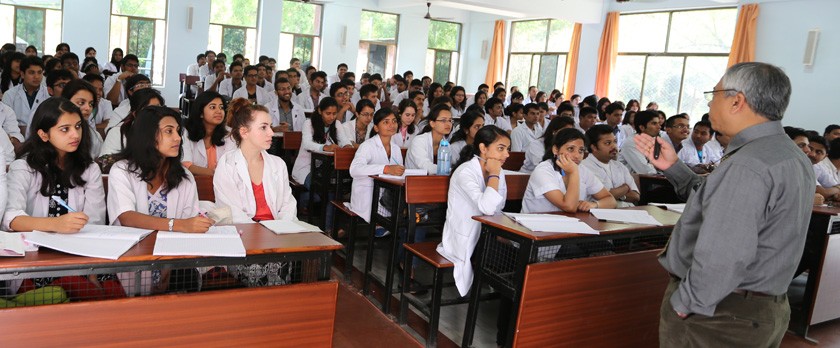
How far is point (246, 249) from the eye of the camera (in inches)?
76.5

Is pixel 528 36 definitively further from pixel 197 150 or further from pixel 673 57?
pixel 197 150

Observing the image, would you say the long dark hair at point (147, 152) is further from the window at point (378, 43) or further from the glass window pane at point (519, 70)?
the glass window pane at point (519, 70)

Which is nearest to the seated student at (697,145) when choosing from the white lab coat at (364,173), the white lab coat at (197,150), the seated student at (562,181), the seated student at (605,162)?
the seated student at (605,162)

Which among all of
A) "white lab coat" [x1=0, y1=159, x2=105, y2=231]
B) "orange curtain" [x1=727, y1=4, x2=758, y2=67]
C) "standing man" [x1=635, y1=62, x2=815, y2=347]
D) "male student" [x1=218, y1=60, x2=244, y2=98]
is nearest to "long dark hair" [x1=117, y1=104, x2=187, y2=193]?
"white lab coat" [x1=0, y1=159, x2=105, y2=231]

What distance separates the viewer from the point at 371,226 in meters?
3.79

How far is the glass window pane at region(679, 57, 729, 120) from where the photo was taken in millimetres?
10727

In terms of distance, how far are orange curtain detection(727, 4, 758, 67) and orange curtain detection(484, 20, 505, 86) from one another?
6.33 metres

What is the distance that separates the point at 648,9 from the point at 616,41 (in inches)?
36.8

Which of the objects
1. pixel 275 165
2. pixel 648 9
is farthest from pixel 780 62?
pixel 275 165

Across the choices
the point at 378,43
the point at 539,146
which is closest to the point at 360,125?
the point at 539,146

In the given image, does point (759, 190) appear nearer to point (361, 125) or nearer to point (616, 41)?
point (361, 125)

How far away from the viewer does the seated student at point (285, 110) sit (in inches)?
253

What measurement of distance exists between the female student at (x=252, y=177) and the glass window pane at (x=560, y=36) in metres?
11.8

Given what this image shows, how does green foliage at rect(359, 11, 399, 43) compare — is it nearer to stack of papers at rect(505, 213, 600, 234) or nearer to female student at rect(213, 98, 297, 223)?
female student at rect(213, 98, 297, 223)
